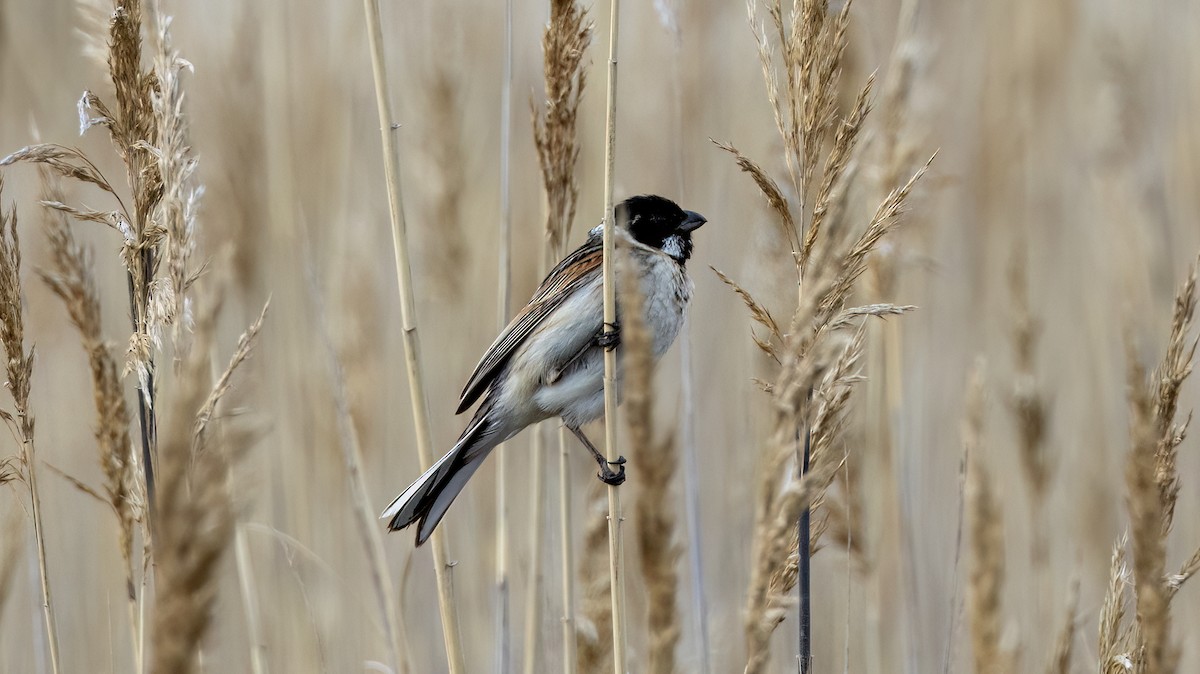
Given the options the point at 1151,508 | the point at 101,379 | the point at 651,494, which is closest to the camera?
the point at 651,494

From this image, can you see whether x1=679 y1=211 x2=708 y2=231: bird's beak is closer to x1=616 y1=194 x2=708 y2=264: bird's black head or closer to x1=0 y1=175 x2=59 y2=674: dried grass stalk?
x1=616 y1=194 x2=708 y2=264: bird's black head

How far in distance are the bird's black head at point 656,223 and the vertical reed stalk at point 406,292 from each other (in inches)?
55.4

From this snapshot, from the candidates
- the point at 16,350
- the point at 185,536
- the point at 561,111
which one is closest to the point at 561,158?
the point at 561,111

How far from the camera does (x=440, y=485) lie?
265 cm

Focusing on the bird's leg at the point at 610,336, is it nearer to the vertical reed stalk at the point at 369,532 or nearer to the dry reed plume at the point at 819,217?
the dry reed plume at the point at 819,217

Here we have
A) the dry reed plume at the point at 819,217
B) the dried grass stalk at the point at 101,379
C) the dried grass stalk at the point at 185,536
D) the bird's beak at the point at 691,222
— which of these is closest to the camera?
the dried grass stalk at the point at 185,536

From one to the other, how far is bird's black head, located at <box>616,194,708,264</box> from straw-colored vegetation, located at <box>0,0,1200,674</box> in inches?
11.7

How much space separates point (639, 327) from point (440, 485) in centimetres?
151

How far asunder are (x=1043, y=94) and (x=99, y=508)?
434 cm

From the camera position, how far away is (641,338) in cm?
125

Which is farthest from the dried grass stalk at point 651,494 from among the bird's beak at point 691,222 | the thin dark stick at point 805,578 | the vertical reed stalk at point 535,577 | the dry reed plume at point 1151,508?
the bird's beak at point 691,222

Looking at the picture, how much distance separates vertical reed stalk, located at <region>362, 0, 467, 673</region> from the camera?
199 cm

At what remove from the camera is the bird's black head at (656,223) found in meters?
3.36

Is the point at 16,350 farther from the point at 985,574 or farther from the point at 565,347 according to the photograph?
the point at 985,574
